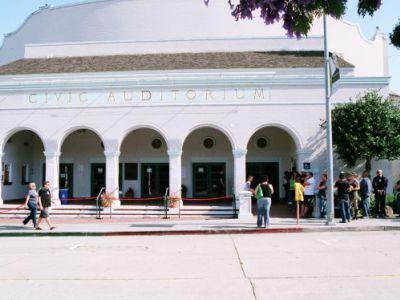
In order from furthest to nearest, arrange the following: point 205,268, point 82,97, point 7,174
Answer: point 7,174 → point 82,97 → point 205,268

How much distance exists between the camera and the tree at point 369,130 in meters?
17.1

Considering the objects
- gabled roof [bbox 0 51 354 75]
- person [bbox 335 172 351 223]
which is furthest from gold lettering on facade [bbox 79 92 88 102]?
person [bbox 335 172 351 223]

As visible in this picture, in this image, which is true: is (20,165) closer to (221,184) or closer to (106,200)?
(106,200)

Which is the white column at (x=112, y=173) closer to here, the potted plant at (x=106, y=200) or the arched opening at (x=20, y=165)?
the potted plant at (x=106, y=200)

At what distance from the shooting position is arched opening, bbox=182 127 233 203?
23.0 metres

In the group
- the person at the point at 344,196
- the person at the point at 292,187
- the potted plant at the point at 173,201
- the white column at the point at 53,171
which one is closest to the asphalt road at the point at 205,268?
the person at the point at 344,196

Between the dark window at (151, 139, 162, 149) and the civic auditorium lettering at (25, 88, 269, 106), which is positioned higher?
the civic auditorium lettering at (25, 88, 269, 106)

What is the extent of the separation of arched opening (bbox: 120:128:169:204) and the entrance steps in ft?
13.0

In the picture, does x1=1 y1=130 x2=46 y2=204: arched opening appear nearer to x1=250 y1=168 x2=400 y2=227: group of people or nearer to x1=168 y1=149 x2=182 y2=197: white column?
x1=168 y1=149 x2=182 y2=197: white column

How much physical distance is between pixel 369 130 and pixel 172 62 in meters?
10.8

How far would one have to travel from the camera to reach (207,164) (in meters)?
23.2

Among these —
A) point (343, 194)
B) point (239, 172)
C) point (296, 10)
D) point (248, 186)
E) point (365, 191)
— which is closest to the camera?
point (296, 10)

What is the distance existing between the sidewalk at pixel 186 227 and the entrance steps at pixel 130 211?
1672 mm

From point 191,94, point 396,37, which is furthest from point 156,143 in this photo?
point 396,37
